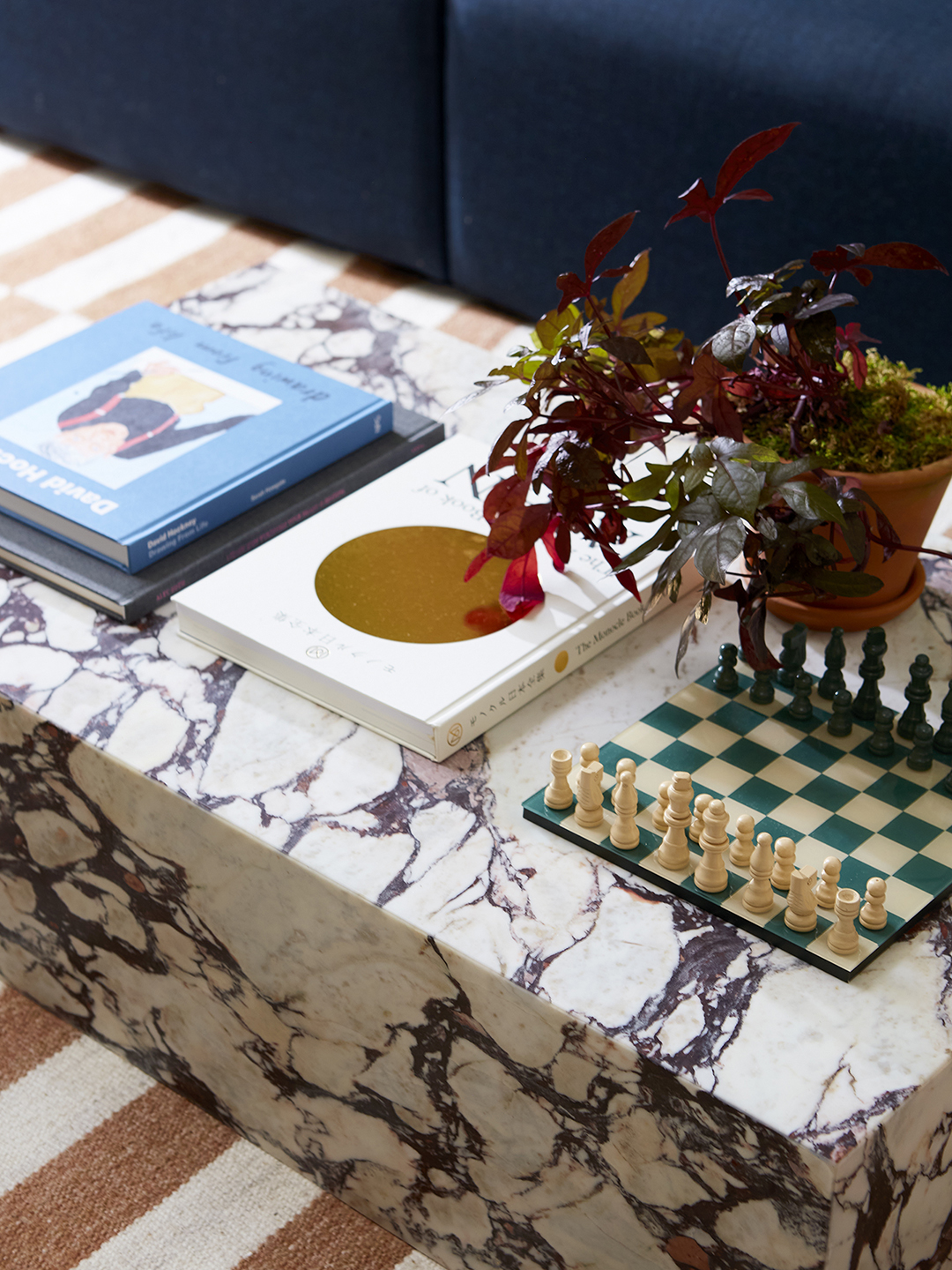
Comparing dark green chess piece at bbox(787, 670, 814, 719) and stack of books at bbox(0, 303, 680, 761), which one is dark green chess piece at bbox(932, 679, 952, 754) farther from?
stack of books at bbox(0, 303, 680, 761)

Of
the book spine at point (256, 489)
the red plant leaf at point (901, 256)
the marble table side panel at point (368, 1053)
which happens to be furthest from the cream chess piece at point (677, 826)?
the book spine at point (256, 489)

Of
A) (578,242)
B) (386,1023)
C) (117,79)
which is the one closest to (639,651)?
(386,1023)

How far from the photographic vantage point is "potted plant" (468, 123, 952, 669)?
0.76 meters

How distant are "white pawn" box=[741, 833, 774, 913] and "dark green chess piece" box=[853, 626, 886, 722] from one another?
177 mm

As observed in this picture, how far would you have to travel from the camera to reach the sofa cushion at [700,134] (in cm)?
138

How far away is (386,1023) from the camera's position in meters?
0.82

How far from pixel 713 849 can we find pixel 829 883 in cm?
6

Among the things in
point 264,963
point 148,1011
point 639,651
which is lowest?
point 148,1011

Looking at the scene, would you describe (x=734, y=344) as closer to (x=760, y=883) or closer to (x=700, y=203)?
(x=700, y=203)

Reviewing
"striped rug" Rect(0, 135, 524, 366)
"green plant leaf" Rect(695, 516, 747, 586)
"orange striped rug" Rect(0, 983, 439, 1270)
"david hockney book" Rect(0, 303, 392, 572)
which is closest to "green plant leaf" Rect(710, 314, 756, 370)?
"green plant leaf" Rect(695, 516, 747, 586)

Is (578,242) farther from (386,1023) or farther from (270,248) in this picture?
(386,1023)

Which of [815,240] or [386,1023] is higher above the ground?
[815,240]

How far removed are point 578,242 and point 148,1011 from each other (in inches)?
42.6

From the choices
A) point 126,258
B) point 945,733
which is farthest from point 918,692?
point 126,258
